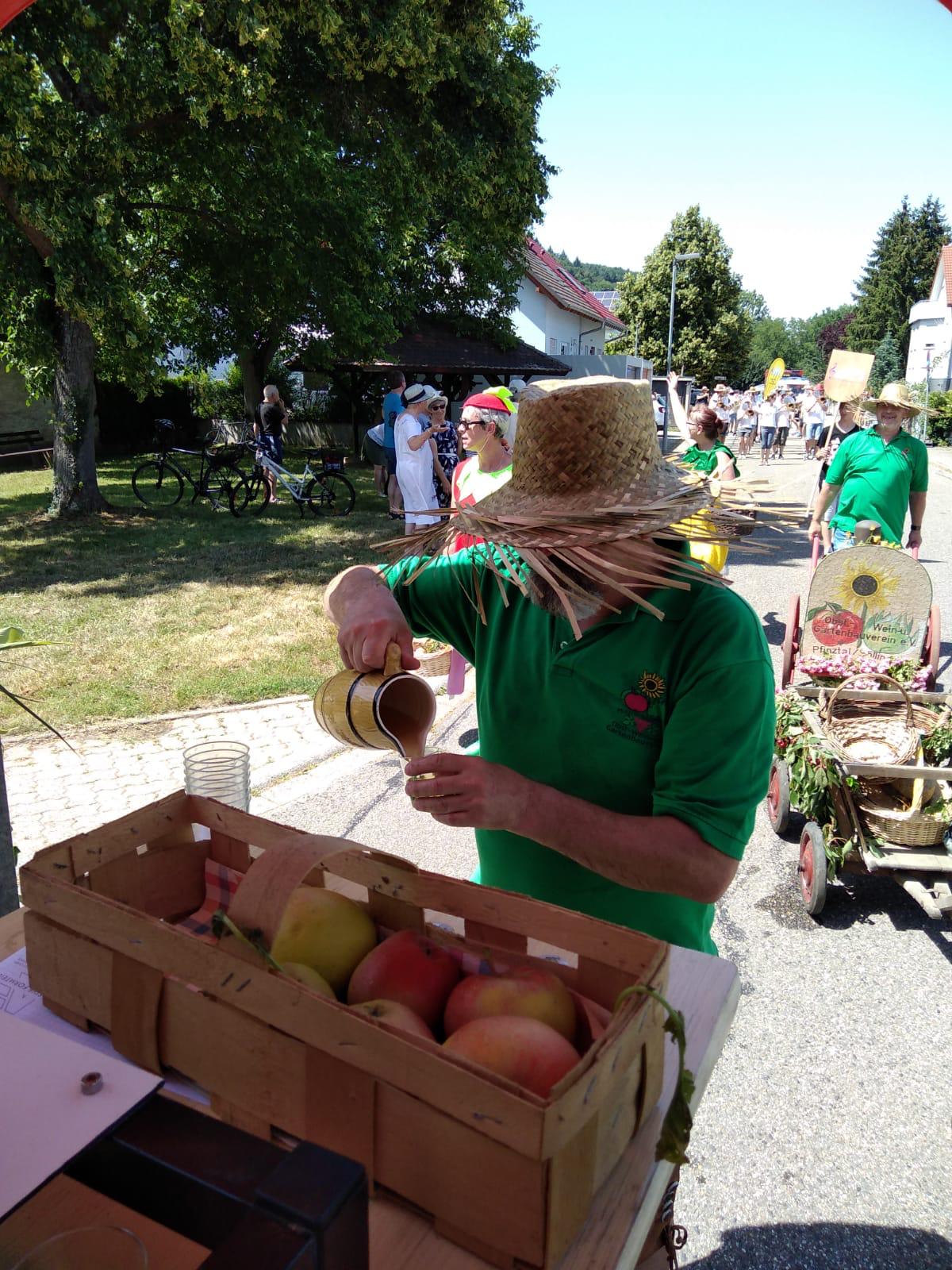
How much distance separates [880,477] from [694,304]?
48.8 m

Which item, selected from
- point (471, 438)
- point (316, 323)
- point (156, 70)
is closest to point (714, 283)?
point (316, 323)

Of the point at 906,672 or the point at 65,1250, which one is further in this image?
the point at 906,672

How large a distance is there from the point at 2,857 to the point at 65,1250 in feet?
6.59

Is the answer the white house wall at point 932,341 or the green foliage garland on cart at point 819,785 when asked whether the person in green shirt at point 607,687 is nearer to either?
the green foliage garland on cart at point 819,785

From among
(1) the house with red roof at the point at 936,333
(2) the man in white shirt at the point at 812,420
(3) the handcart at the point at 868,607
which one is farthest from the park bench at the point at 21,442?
(1) the house with red roof at the point at 936,333

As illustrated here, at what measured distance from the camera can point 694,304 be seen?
50531mm

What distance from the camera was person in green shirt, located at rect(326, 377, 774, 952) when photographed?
1375 mm

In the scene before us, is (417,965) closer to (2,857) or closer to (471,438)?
(2,857)

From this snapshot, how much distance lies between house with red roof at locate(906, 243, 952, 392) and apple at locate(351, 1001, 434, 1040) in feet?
161

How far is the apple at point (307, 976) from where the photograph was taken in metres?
1.04

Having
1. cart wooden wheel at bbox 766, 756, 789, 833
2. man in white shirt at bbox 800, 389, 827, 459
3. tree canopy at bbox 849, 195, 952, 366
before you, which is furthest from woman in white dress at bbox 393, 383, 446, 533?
tree canopy at bbox 849, 195, 952, 366

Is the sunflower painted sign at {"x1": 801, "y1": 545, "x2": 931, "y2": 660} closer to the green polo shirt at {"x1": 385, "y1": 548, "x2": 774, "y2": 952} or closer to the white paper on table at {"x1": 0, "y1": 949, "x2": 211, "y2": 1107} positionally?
the green polo shirt at {"x1": 385, "y1": 548, "x2": 774, "y2": 952}

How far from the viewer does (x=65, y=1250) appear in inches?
26.7

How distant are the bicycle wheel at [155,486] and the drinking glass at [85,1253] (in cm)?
1465
